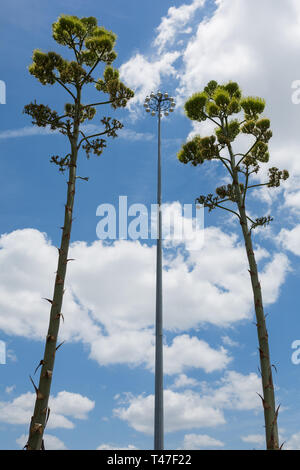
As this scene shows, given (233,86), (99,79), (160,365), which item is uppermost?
(233,86)

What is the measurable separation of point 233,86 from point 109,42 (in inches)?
143

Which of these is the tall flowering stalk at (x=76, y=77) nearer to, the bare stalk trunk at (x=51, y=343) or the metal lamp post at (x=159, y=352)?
the bare stalk trunk at (x=51, y=343)

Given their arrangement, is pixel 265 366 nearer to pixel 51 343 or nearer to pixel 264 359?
pixel 264 359

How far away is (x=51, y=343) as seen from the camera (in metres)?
5.73

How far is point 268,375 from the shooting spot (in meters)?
6.91

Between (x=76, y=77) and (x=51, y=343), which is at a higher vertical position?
(x=76, y=77)

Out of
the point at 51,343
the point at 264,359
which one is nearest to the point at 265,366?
the point at 264,359

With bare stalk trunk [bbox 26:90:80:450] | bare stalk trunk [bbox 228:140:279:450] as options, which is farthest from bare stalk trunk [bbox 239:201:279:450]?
bare stalk trunk [bbox 26:90:80:450]

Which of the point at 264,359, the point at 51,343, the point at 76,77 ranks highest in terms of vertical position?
the point at 76,77

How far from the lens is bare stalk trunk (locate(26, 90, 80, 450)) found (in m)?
5.24

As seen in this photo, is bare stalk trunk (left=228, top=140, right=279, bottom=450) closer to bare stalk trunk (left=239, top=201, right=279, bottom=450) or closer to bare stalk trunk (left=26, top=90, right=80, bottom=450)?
bare stalk trunk (left=239, top=201, right=279, bottom=450)
